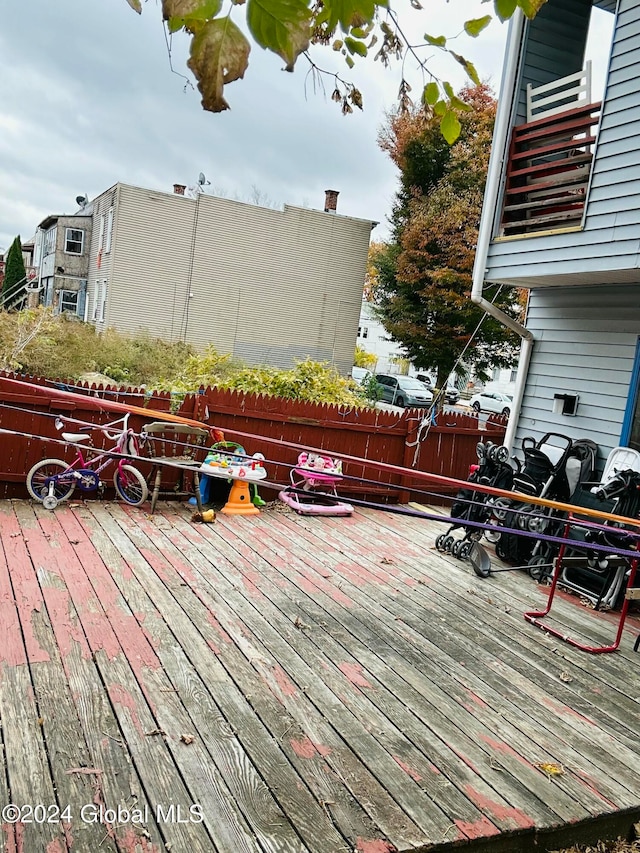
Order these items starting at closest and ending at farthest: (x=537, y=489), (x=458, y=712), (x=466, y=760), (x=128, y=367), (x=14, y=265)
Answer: (x=466, y=760) → (x=458, y=712) → (x=537, y=489) → (x=128, y=367) → (x=14, y=265)

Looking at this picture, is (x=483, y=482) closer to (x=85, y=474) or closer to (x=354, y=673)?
(x=354, y=673)

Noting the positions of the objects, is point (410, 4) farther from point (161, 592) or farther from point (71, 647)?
point (161, 592)

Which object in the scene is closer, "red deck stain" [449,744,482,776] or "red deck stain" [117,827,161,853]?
"red deck stain" [117,827,161,853]

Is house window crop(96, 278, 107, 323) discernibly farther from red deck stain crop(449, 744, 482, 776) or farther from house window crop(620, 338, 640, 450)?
red deck stain crop(449, 744, 482, 776)

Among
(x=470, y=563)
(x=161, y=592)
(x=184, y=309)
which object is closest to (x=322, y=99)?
(x=161, y=592)

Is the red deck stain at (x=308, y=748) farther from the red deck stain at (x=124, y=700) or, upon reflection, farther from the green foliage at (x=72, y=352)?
the green foliage at (x=72, y=352)

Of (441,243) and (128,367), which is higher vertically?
(441,243)

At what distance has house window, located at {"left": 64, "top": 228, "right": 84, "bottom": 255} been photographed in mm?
28250

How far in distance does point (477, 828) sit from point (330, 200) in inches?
1029

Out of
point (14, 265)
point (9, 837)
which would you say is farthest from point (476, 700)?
point (14, 265)

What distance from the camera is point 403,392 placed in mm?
25234

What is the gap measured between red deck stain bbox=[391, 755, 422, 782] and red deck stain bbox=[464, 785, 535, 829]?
0.21 metres

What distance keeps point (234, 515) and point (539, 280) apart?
4.04 metres

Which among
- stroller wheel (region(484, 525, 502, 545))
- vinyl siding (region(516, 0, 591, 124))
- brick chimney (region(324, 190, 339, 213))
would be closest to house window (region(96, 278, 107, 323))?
brick chimney (region(324, 190, 339, 213))
